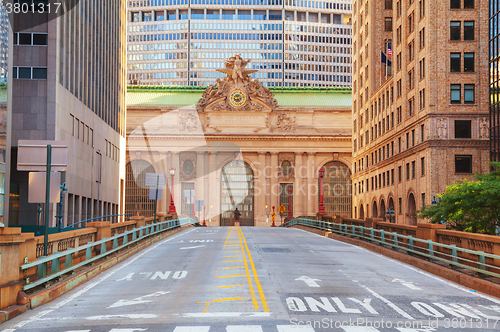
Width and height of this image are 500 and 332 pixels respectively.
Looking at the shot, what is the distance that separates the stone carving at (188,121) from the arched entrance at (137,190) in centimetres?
905

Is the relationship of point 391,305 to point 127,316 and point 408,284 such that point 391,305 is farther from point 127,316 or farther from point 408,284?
point 127,316

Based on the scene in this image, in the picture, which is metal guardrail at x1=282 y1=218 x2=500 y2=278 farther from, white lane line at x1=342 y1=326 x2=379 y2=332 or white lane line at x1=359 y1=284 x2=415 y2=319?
white lane line at x1=342 y1=326 x2=379 y2=332

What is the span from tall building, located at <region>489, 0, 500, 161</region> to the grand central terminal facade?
1882 inches

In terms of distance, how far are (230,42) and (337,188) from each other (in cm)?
8758

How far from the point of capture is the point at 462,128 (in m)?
52.7

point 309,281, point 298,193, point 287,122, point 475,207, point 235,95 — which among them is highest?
point 235,95

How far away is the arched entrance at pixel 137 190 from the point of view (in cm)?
10112

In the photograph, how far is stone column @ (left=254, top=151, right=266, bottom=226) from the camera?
99312mm

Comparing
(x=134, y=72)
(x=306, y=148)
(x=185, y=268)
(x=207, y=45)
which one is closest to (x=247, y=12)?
(x=207, y=45)

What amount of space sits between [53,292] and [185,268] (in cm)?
674

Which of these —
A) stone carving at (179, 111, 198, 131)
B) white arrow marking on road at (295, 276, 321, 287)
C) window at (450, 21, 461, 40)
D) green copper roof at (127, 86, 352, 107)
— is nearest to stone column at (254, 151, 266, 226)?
green copper roof at (127, 86, 352, 107)

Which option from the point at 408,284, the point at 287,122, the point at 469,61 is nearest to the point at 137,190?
the point at 287,122

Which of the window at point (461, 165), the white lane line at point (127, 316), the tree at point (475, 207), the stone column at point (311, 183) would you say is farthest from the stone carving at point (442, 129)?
the stone column at point (311, 183)

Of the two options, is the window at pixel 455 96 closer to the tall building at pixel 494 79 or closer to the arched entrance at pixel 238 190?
the tall building at pixel 494 79
